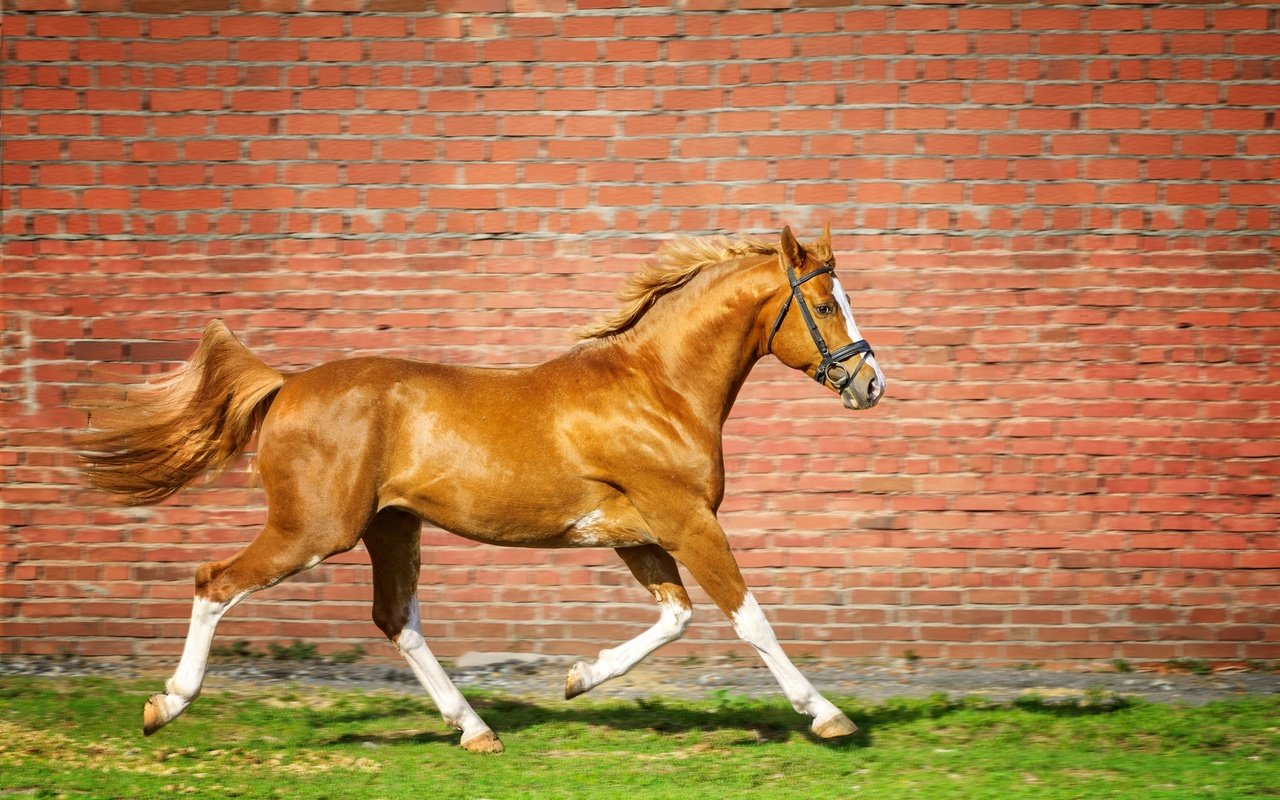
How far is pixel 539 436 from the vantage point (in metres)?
5.19

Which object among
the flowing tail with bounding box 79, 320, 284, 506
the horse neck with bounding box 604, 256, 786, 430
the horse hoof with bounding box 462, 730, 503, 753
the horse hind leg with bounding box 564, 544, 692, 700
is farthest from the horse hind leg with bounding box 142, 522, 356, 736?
the horse neck with bounding box 604, 256, 786, 430

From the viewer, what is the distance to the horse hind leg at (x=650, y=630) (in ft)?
17.4

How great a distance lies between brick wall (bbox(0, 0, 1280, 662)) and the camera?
6645 millimetres

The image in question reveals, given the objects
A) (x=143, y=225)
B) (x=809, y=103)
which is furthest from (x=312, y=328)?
(x=809, y=103)

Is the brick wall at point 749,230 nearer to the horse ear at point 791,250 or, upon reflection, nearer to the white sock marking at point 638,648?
the white sock marking at point 638,648

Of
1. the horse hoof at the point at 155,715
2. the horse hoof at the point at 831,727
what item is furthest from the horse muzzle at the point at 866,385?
the horse hoof at the point at 155,715

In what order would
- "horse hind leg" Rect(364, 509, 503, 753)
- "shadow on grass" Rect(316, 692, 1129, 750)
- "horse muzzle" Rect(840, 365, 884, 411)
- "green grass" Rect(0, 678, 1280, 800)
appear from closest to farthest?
1. "green grass" Rect(0, 678, 1280, 800)
2. "horse muzzle" Rect(840, 365, 884, 411)
3. "horse hind leg" Rect(364, 509, 503, 753)
4. "shadow on grass" Rect(316, 692, 1129, 750)

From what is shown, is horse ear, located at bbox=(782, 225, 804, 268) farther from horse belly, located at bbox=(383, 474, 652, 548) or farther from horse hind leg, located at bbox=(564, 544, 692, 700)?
horse hind leg, located at bbox=(564, 544, 692, 700)

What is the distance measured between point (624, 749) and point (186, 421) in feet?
7.10

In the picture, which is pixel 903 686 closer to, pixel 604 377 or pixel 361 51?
pixel 604 377

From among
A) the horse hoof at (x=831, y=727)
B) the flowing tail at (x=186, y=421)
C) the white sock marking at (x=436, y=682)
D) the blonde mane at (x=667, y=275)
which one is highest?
the blonde mane at (x=667, y=275)

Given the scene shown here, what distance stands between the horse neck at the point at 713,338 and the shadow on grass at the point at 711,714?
1.36 metres

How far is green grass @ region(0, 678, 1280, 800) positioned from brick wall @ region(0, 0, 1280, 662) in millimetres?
733

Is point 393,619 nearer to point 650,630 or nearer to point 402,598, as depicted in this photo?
point 402,598
